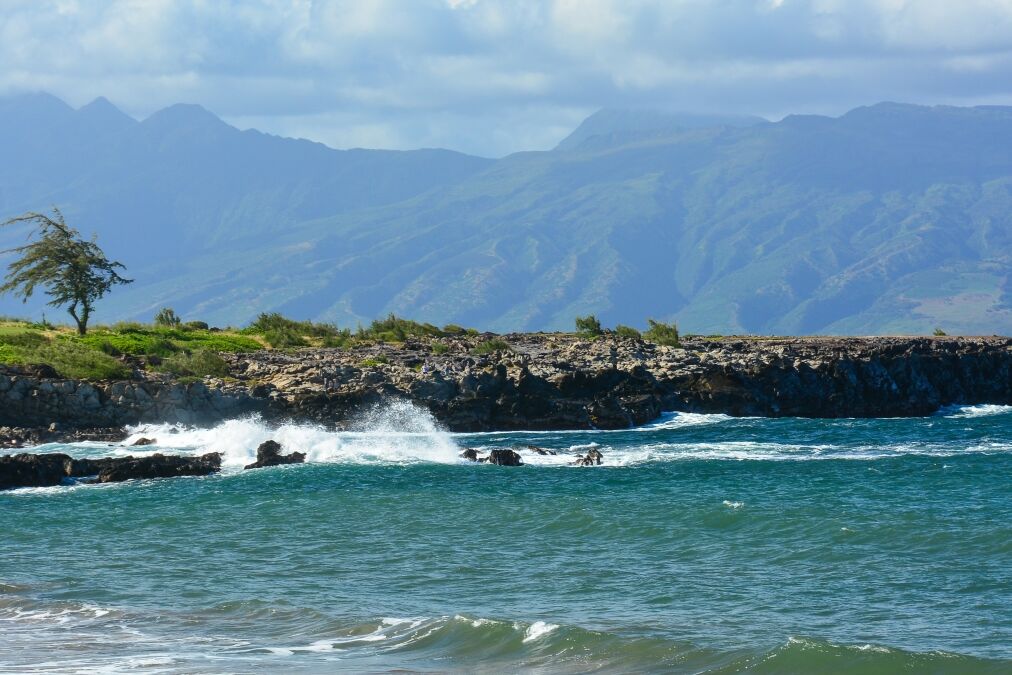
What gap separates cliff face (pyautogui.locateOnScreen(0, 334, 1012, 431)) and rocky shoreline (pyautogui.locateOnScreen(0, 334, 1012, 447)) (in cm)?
6

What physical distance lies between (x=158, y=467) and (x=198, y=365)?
16.1 meters

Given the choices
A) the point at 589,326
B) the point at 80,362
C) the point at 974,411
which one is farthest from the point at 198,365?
the point at 974,411

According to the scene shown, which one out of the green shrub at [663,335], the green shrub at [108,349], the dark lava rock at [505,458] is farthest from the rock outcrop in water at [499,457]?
the green shrub at [663,335]

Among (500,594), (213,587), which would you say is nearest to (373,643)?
(500,594)

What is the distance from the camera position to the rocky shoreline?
5703 cm

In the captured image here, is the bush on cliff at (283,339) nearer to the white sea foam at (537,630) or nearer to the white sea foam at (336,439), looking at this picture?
the white sea foam at (336,439)

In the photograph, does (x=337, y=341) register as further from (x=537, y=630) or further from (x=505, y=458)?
(x=537, y=630)

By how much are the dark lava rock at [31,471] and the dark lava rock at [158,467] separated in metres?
1.41

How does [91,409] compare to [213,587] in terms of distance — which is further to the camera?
[91,409]

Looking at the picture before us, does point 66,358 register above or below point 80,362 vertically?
above

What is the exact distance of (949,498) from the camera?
1612 inches

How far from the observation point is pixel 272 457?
164 ft

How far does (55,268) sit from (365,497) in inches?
1500

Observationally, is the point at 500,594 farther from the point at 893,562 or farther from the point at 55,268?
the point at 55,268
